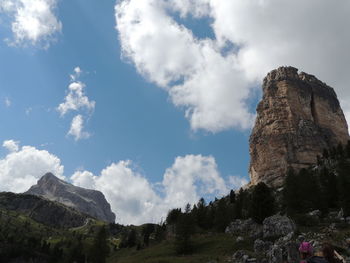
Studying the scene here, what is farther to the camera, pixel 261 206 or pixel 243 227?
pixel 261 206

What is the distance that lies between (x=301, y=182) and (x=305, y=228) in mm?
28986

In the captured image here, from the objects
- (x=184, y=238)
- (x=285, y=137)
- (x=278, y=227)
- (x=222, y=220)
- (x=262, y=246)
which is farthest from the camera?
(x=285, y=137)

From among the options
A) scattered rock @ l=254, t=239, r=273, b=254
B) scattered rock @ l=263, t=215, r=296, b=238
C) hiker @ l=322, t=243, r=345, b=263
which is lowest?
hiker @ l=322, t=243, r=345, b=263

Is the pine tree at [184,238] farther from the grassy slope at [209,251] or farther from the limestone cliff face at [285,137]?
the limestone cliff face at [285,137]

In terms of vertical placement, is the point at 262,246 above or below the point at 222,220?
below

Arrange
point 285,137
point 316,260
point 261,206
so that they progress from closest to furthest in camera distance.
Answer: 1. point 316,260
2. point 261,206
3. point 285,137

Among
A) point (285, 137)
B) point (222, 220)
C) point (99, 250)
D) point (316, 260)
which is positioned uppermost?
point (285, 137)

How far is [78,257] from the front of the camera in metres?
131

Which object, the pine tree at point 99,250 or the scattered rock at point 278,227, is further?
the pine tree at point 99,250

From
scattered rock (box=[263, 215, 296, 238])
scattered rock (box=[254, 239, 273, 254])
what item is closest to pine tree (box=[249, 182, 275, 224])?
scattered rock (box=[263, 215, 296, 238])

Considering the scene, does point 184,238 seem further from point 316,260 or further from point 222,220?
point 316,260

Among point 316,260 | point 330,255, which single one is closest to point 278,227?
point 330,255

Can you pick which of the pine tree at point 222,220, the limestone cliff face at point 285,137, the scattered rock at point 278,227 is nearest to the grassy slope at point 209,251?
the scattered rock at point 278,227

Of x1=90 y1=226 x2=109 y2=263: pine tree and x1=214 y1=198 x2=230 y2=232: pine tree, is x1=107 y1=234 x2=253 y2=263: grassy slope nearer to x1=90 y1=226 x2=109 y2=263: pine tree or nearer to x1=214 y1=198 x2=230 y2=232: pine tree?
x1=214 y1=198 x2=230 y2=232: pine tree
